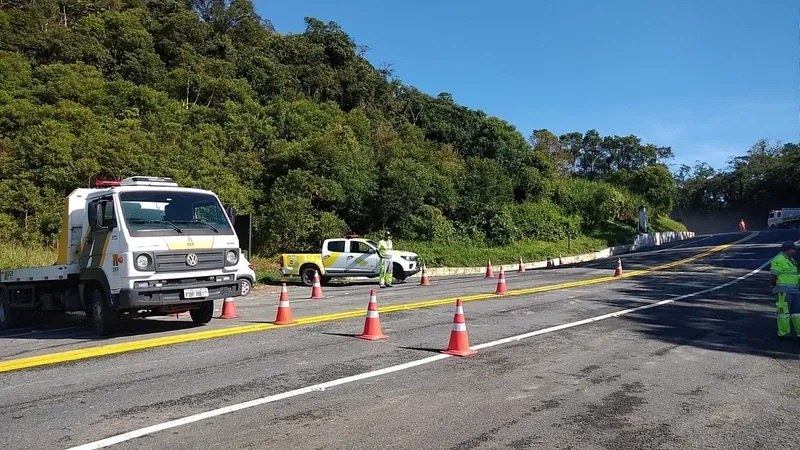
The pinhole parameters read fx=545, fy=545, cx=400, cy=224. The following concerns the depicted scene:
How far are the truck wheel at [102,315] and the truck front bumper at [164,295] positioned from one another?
0.58 m

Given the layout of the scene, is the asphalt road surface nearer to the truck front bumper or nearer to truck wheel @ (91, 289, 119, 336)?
truck wheel @ (91, 289, 119, 336)

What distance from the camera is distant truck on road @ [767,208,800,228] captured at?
66.4 meters

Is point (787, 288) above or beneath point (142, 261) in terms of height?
beneath

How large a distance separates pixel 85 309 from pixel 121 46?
38.2 meters

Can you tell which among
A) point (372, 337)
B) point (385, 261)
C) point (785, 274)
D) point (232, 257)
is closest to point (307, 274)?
point (385, 261)

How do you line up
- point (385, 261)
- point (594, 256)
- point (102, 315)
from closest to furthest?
point (102, 315), point (385, 261), point (594, 256)

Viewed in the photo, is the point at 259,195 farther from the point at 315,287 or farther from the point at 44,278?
the point at 44,278

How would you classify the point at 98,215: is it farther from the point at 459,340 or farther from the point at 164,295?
the point at 459,340

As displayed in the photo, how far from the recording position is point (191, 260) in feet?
29.7

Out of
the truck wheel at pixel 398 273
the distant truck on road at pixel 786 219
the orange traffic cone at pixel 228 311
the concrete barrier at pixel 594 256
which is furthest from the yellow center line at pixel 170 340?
the distant truck on road at pixel 786 219

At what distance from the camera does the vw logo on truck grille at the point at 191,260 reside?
29.6 ft

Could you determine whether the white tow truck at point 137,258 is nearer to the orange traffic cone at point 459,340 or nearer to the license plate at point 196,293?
the license plate at point 196,293

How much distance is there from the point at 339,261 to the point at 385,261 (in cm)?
342

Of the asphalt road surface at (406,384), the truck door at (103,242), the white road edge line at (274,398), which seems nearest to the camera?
the white road edge line at (274,398)
